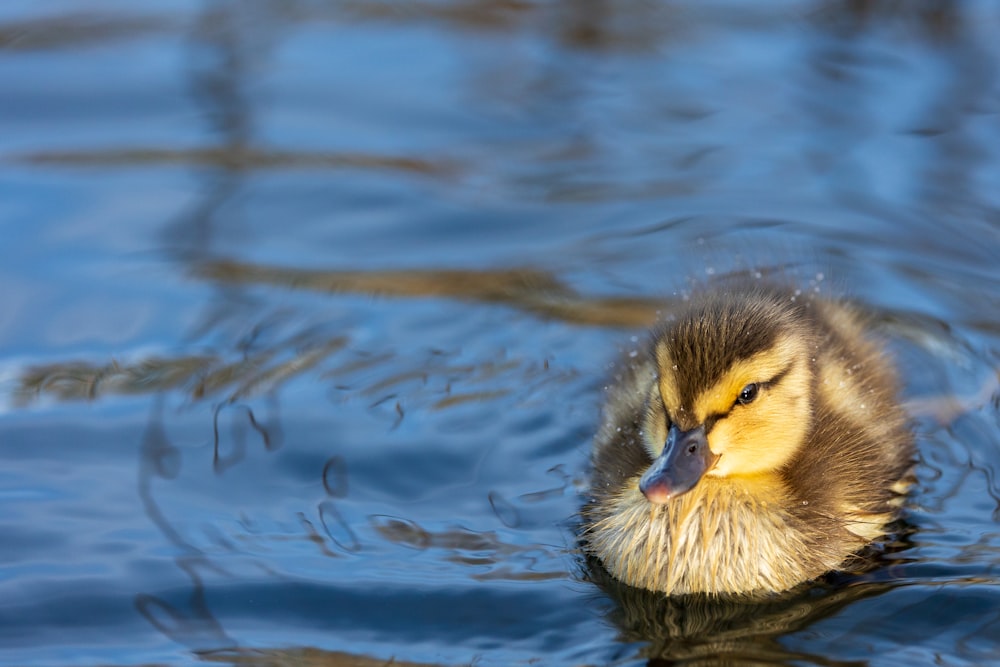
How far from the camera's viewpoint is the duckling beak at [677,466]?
12.0 ft

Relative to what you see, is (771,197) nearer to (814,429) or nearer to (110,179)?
(814,429)

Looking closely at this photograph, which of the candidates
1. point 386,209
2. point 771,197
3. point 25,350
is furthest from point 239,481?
point 771,197

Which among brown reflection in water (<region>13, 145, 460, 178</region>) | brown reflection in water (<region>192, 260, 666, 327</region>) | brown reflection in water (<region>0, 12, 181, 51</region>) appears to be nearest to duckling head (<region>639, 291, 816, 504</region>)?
brown reflection in water (<region>192, 260, 666, 327</region>)

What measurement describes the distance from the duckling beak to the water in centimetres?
41

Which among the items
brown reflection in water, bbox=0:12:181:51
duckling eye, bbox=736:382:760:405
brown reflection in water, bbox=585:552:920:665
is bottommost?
brown reflection in water, bbox=585:552:920:665

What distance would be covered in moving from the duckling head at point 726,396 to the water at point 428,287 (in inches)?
16.5

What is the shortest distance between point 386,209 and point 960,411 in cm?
260

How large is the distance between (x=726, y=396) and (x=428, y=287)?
2083mm

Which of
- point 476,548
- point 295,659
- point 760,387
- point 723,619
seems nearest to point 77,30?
point 476,548

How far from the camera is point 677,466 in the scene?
371 centimetres

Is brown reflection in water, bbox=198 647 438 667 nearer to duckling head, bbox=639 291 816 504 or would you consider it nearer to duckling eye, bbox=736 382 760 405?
duckling head, bbox=639 291 816 504

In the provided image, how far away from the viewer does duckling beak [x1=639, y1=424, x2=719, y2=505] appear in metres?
3.67

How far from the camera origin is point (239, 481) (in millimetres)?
4512

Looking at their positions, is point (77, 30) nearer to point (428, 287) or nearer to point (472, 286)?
point (428, 287)
